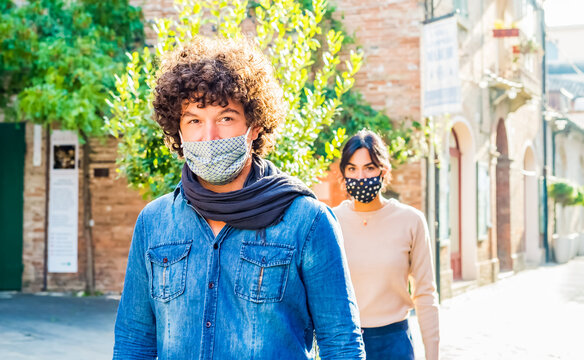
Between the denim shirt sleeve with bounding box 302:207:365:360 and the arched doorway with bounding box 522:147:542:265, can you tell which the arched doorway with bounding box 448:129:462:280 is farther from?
the denim shirt sleeve with bounding box 302:207:365:360

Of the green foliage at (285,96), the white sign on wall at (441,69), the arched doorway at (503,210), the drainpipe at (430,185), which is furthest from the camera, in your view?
the arched doorway at (503,210)

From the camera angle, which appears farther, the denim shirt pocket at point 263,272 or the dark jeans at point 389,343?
the dark jeans at point 389,343

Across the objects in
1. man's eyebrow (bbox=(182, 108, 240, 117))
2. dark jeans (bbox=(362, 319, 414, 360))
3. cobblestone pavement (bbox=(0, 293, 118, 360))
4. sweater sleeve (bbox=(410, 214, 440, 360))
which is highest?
man's eyebrow (bbox=(182, 108, 240, 117))

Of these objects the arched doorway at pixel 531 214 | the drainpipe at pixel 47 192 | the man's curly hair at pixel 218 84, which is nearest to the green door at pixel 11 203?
the drainpipe at pixel 47 192

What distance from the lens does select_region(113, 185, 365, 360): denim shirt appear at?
6.37 ft

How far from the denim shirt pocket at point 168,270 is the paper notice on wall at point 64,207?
11464 mm

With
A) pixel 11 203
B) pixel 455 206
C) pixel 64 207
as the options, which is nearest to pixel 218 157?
pixel 64 207

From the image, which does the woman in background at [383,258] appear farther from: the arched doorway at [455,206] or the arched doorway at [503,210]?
the arched doorway at [503,210]

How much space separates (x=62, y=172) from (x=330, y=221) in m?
11.8

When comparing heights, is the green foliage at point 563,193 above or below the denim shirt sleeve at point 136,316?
above

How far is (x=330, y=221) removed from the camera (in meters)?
2.04

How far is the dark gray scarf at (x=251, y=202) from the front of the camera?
198 cm

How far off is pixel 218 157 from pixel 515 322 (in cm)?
991

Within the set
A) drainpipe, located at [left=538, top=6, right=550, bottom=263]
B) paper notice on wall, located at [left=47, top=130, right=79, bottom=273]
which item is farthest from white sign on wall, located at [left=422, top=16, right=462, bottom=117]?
drainpipe, located at [left=538, top=6, right=550, bottom=263]
